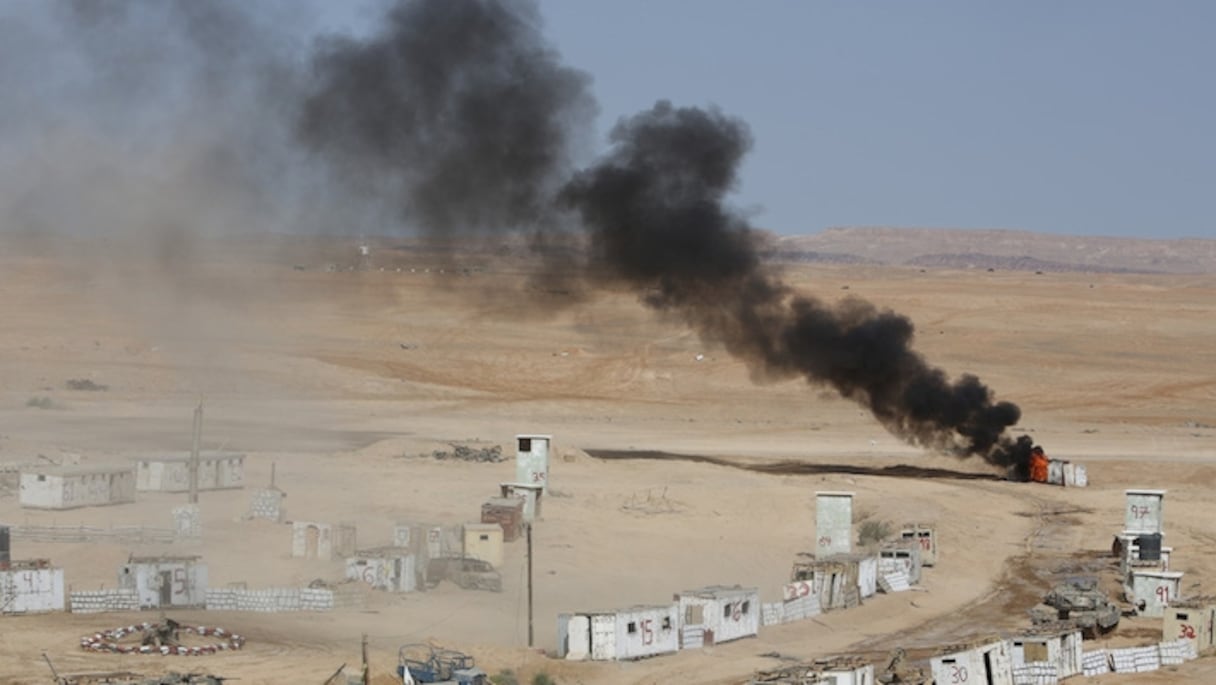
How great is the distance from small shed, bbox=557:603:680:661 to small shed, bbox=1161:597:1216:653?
9968mm

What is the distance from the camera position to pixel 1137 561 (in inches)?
1718

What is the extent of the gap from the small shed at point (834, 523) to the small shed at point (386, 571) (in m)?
10.0

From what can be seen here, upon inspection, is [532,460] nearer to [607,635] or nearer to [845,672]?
[607,635]

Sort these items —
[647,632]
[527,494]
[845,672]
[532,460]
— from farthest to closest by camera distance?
[532,460], [527,494], [647,632], [845,672]

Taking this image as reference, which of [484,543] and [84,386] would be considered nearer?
[484,543]

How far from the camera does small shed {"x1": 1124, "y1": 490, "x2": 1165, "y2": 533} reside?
4572 centimetres

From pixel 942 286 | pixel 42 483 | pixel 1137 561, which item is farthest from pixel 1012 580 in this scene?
pixel 942 286

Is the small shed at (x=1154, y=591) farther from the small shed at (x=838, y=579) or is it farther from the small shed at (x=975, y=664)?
the small shed at (x=975, y=664)

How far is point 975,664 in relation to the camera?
30828 millimetres

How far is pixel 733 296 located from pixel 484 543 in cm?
2351

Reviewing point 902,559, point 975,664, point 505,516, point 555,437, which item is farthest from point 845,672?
point 555,437

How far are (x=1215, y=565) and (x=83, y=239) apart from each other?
105 feet

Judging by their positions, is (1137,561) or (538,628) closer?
(538,628)

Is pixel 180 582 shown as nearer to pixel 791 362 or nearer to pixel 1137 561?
pixel 1137 561
